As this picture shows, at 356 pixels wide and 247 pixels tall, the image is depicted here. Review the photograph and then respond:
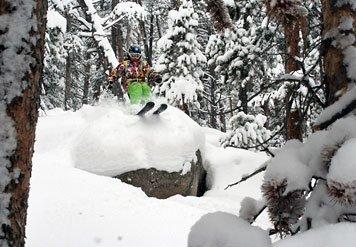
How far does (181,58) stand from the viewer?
18062 mm

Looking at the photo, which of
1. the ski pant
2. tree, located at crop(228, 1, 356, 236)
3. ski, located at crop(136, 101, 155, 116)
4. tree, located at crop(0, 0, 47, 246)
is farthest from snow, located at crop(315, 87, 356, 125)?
the ski pant

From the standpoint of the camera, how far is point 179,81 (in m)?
17.2

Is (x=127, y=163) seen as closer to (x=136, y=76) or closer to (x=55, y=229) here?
(x=136, y=76)

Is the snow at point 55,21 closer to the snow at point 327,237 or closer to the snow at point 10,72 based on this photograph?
the snow at point 10,72

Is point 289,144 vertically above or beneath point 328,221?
above

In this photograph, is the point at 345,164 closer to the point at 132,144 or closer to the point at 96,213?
the point at 96,213

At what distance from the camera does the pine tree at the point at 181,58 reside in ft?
56.6

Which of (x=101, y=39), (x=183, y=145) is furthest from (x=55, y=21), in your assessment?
(x=183, y=145)

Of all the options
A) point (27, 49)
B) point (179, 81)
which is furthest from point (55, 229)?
point (179, 81)

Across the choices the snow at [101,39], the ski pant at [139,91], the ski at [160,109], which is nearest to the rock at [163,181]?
the ski at [160,109]

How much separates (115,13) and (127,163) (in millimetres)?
8015

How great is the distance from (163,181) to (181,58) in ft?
25.0

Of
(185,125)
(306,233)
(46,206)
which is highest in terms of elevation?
(306,233)

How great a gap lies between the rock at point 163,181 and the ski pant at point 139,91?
1.98m
